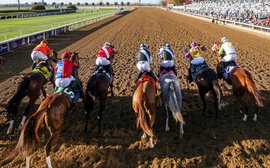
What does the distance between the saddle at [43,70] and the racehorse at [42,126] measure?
251 cm

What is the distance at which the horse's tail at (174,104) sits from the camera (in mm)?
6141

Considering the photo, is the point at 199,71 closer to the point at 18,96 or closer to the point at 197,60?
the point at 197,60

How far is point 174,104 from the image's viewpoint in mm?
6262

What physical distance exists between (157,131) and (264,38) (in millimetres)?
18359

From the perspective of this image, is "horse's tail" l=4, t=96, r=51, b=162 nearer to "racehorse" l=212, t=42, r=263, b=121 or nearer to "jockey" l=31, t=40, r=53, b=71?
"jockey" l=31, t=40, r=53, b=71

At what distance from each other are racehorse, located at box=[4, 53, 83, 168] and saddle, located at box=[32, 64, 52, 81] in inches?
98.6

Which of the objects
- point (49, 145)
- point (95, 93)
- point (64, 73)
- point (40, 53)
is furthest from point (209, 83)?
point (40, 53)

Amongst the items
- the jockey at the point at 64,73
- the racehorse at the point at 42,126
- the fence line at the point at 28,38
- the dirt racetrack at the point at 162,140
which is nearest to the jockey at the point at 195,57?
the dirt racetrack at the point at 162,140

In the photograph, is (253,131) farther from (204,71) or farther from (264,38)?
(264,38)

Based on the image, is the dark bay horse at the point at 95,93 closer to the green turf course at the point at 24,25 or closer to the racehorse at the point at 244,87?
the racehorse at the point at 244,87

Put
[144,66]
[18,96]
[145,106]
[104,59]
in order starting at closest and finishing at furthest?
1. [145,106]
2. [18,96]
3. [144,66]
4. [104,59]

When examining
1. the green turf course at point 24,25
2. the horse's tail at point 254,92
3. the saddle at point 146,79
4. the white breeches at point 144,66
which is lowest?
the horse's tail at point 254,92

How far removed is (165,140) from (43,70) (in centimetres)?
432

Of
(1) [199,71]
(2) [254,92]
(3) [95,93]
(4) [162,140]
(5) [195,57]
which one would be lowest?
(4) [162,140]
